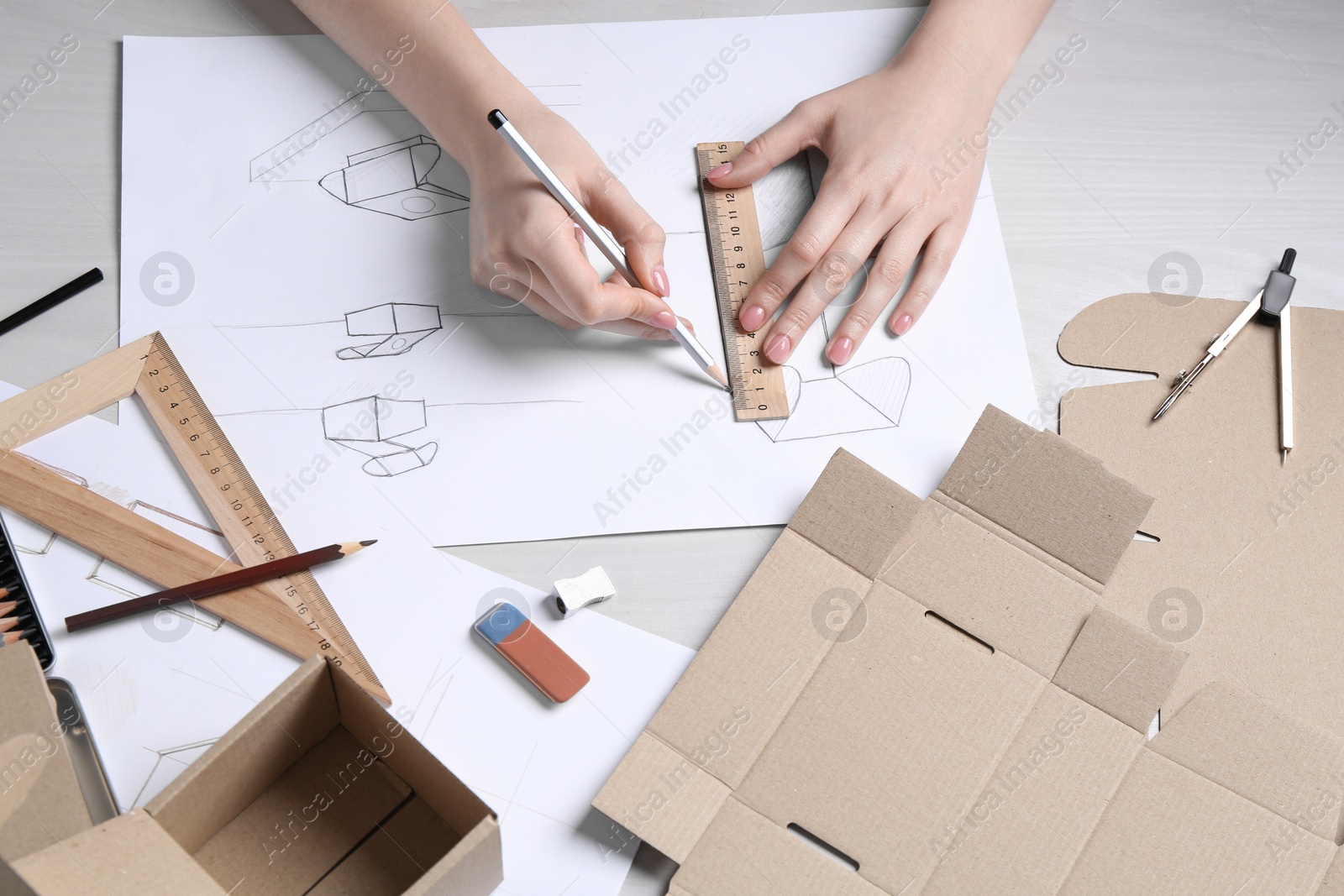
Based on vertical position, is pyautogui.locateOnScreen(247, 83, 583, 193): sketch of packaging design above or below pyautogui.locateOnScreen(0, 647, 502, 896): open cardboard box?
above

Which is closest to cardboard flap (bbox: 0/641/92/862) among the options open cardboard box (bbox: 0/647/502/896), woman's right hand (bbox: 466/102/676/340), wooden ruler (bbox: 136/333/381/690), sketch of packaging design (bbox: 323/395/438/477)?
open cardboard box (bbox: 0/647/502/896)

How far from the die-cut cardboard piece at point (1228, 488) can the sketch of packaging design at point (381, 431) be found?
803mm

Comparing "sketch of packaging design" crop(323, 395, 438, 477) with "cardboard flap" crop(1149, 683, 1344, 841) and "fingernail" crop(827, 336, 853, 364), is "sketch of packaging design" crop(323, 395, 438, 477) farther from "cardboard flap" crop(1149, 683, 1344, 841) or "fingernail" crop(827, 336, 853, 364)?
"cardboard flap" crop(1149, 683, 1344, 841)

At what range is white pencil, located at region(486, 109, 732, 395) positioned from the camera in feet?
3.26

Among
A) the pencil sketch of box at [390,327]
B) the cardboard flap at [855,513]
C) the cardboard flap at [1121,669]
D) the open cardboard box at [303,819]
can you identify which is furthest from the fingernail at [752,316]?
the open cardboard box at [303,819]

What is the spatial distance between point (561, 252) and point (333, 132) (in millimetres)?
469

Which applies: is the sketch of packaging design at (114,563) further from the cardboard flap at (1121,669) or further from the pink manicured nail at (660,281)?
the cardboard flap at (1121,669)

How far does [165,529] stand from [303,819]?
0.38 metres

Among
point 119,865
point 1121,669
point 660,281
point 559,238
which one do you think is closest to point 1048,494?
point 1121,669

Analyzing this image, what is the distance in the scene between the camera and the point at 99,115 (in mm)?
1252

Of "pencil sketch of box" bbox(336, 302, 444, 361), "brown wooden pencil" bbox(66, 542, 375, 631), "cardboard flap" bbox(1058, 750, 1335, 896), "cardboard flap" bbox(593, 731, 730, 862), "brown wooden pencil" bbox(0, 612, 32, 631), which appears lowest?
"cardboard flap" bbox(1058, 750, 1335, 896)

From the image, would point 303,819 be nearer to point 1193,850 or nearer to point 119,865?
point 119,865

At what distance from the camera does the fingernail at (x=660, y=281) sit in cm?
112

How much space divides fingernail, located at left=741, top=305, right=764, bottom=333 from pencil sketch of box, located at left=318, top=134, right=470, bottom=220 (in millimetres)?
408
